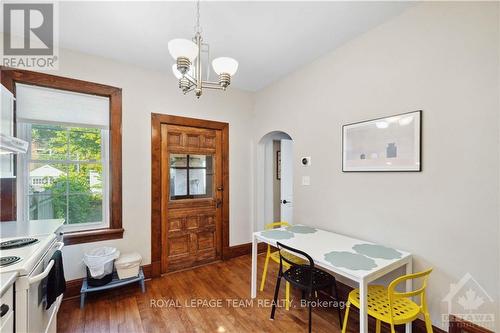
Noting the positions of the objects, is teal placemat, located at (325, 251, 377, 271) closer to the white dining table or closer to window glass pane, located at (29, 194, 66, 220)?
the white dining table

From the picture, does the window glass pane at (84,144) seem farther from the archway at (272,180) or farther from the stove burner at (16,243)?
the archway at (272,180)

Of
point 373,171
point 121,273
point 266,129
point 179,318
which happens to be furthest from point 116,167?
point 373,171

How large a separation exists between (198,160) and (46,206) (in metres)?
1.80

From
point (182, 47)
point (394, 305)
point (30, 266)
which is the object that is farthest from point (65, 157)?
point (394, 305)

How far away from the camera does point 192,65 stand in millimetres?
1633

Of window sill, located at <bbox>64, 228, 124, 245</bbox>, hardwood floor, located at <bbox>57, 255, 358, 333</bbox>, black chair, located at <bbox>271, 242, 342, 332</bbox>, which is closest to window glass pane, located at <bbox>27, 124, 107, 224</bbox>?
window sill, located at <bbox>64, 228, 124, 245</bbox>

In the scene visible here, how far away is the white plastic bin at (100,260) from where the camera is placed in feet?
7.59

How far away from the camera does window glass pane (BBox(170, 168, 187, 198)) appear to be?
10.2 feet

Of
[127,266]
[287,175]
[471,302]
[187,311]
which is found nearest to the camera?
[471,302]

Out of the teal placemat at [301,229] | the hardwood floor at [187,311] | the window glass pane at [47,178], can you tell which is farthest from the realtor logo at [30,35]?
the teal placemat at [301,229]

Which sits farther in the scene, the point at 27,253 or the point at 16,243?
the point at 16,243

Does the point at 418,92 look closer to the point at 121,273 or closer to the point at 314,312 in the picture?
the point at 314,312

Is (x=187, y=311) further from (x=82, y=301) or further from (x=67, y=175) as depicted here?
(x=67, y=175)

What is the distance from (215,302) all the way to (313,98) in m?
2.60
